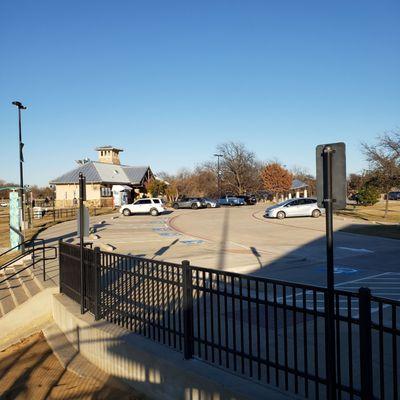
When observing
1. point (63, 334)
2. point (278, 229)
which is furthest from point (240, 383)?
point (278, 229)

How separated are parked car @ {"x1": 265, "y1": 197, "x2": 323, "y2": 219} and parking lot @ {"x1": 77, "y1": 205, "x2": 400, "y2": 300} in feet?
24.0

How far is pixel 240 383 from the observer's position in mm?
4707

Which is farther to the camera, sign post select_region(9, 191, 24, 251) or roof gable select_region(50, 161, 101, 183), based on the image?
roof gable select_region(50, 161, 101, 183)

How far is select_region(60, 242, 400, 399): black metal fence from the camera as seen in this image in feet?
13.8

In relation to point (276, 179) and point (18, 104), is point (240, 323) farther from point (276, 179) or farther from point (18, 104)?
point (276, 179)

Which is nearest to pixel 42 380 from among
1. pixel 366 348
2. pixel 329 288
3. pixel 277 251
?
pixel 329 288

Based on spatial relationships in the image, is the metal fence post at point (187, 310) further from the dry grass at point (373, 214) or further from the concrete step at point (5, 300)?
the dry grass at point (373, 214)

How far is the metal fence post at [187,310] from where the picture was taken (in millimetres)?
5527

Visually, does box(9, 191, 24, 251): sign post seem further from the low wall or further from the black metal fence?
the low wall

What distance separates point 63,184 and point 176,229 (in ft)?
142

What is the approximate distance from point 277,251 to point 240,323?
14.5m

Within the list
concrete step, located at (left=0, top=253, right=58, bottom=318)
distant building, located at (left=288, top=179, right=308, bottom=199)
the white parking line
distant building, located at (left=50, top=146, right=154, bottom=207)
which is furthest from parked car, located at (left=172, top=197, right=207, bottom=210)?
the white parking line

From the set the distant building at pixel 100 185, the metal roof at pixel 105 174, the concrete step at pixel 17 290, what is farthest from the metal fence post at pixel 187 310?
the metal roof at pixel 105 174

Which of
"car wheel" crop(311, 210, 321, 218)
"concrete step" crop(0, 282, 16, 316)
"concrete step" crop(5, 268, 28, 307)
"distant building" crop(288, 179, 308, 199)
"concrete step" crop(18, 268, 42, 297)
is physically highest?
"distant building" crop(288, 179, 308, 199)
